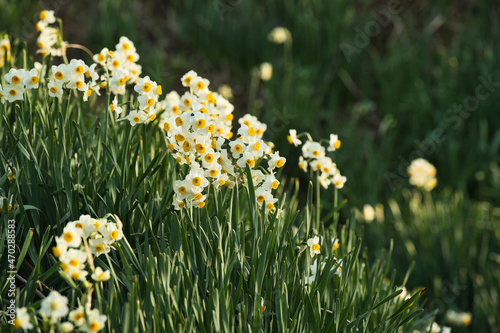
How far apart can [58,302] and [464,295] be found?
8.04ft

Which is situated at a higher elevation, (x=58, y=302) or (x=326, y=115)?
(x=326, y=115)

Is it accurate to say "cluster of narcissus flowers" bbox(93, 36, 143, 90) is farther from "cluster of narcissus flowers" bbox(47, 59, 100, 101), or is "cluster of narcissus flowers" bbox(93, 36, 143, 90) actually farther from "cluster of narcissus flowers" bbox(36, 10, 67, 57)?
"cluster of narcissus flowers" bbox(36, 10, 67, 57)

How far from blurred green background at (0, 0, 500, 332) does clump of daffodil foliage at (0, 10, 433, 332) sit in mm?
1687

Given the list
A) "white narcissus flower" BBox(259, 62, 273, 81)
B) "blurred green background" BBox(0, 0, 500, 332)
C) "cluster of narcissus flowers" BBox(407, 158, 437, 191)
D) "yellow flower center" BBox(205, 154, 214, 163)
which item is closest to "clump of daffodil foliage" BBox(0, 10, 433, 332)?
"yellow flower center" BBox(205, 154, 214, 163)

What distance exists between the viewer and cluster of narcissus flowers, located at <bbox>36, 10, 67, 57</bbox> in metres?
2.21

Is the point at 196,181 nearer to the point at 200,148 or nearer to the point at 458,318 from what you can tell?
the point at 200,148

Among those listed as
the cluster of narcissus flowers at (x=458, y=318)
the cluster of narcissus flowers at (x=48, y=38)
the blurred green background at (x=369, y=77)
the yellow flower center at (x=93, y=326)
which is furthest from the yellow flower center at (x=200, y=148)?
the blurred green background at (x=369, y=77)

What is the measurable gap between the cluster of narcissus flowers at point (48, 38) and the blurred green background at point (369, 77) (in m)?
1.53

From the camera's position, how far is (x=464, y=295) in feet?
9.98

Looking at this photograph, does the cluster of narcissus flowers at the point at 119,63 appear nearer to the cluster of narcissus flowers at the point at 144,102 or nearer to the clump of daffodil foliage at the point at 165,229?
the clump of daffodil foliage at the point at 165,229

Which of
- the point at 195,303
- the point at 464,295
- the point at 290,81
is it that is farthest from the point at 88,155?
the point at 290,81

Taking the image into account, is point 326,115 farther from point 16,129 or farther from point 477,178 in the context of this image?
point 16,129

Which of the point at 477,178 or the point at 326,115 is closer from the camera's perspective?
the point at 477,178

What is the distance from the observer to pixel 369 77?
487cm
